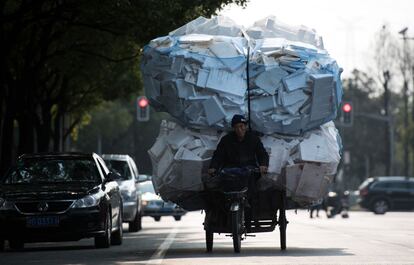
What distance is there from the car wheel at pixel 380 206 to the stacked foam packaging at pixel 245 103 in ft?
135

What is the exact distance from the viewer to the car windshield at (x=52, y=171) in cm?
2155

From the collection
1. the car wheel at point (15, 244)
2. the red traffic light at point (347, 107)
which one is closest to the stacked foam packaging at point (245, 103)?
the car wheel at point (15, 244)

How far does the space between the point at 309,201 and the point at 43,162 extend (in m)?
5.30

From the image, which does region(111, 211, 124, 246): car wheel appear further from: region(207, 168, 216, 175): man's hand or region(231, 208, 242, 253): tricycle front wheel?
region(207, 168, 216, 175): man's hand

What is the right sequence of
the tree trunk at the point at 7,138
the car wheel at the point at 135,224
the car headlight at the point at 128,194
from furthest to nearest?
the tree trunk at the point at 7,138
the car wheel at the point at 135,224
the car headlight at the point at 128,194

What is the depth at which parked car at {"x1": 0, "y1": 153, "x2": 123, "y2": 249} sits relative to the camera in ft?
66.8

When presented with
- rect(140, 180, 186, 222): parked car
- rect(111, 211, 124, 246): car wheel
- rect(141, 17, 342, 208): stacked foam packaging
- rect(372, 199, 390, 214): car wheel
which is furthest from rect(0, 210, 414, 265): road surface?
rect(372, 199, 390, 214): car wheel

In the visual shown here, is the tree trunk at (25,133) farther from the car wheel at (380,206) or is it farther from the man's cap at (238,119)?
the man's cap at (238,119)

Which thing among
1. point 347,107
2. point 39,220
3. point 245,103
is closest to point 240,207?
point 245,103

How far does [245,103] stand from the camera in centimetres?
1819

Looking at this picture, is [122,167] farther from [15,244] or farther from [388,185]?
[388,185]

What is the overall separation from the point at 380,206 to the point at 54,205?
133ft

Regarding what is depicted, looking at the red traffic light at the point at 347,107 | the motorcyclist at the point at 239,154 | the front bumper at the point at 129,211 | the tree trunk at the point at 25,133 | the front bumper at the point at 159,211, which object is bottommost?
the front bumper at the point at 159,211

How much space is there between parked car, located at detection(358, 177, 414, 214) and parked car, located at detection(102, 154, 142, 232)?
1153 inches
